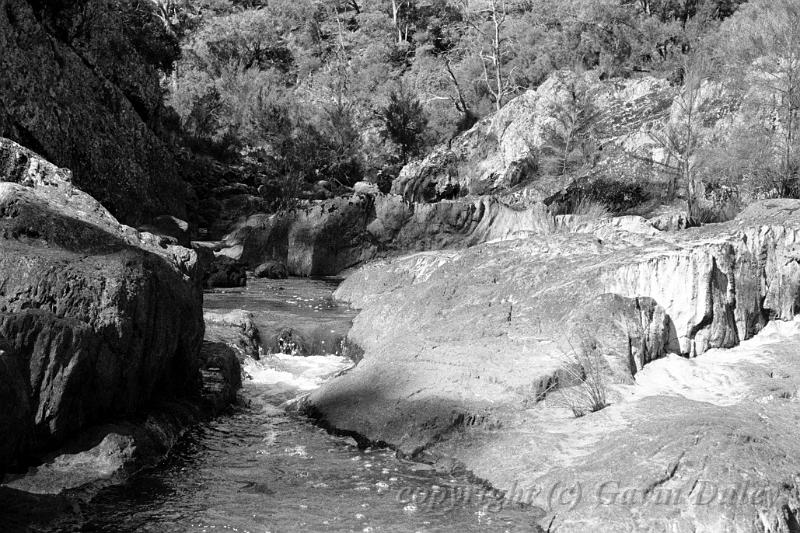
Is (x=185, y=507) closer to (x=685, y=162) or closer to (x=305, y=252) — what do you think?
(x=305, y=252)

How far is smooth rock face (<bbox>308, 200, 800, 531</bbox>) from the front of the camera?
6.30 m

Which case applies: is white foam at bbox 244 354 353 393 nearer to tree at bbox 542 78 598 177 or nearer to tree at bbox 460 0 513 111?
tree at bbox 542 78 598 177

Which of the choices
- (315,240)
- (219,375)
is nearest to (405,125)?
(315,240)

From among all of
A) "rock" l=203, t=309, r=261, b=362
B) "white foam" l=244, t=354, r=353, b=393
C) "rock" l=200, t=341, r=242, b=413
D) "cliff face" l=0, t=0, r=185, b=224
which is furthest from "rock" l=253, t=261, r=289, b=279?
"rock" l=200, t=341, r=242, b=413

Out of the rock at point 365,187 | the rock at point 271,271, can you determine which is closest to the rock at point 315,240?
the rock at point 271,271

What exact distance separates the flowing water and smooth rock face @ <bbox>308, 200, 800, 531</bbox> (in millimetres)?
400

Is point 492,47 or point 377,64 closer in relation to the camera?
point 492,47

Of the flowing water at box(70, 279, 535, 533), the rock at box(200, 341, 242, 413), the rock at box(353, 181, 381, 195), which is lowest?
the flowing water at box(70, 279, 535, 533)

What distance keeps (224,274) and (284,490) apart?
12953mm

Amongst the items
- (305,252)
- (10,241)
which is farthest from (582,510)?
(305,252)

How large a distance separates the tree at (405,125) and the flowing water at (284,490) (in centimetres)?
3182

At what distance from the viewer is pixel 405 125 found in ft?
131

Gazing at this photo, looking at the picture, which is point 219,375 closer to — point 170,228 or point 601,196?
point 170,228

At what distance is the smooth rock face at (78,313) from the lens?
21.1ft
